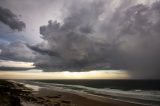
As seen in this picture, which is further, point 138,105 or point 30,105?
point 138,105

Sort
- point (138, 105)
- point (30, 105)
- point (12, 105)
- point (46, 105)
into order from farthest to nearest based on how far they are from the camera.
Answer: point (138, 105) < point (46, 105) < point (30, 105) < point (12, 105)

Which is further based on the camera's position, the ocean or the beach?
the ocean

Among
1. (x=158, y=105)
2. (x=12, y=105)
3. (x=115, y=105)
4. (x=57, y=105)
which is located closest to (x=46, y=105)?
(x=57, y=105)

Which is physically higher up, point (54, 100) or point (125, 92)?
point (125, 92)

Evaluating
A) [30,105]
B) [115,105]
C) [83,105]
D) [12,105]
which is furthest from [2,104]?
[115,105]

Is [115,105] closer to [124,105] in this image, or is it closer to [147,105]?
[124,105]

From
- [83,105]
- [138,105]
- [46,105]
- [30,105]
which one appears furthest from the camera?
[138,105]

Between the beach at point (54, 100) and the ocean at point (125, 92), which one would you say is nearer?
the beach at point (54, 100)

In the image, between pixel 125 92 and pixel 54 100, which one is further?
pixel 125 92

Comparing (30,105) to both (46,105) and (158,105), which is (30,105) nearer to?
(46,105)
